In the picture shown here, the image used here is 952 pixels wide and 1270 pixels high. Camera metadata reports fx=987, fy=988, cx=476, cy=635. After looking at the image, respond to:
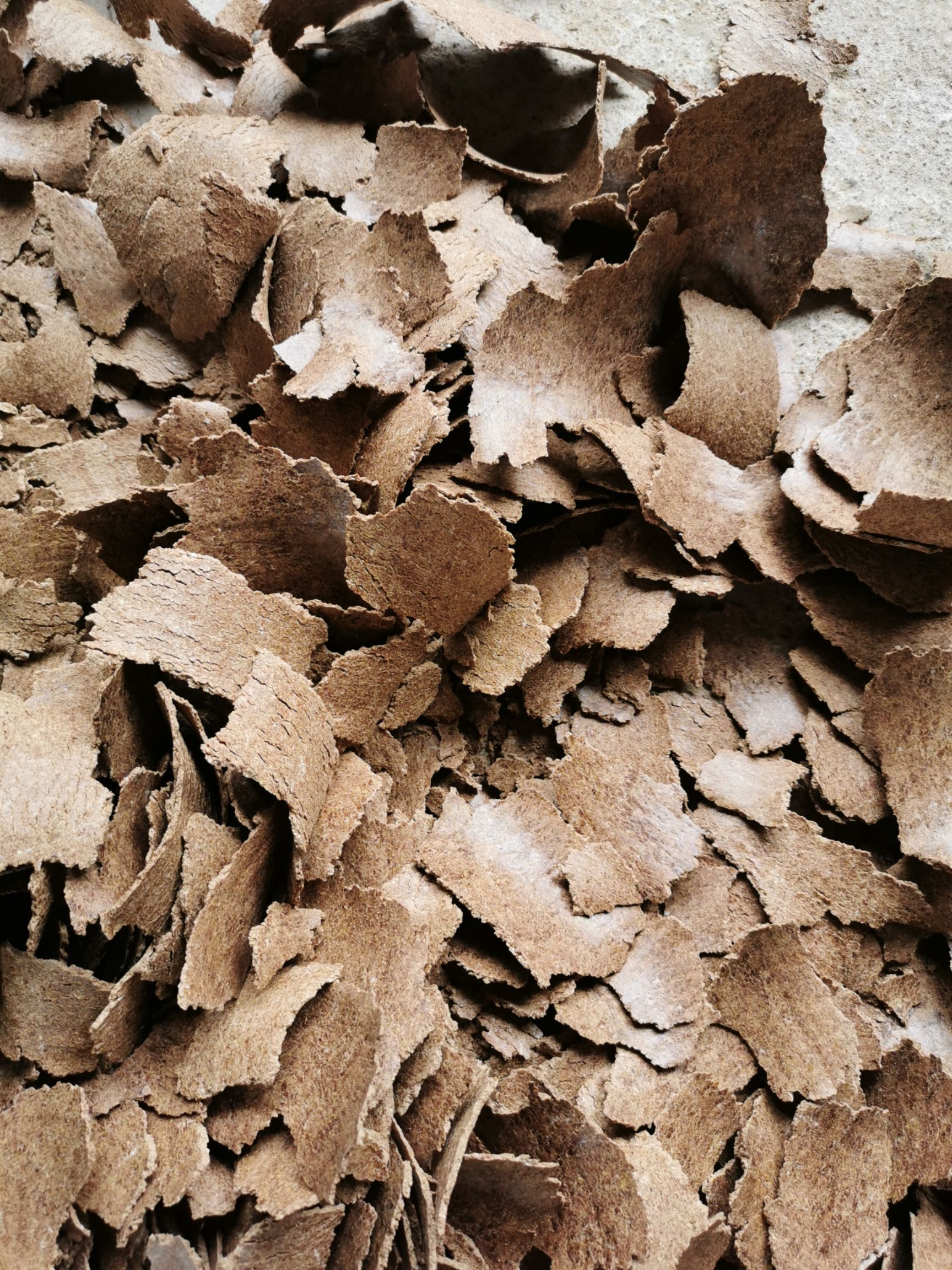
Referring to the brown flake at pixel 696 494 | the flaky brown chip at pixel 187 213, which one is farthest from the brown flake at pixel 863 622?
the flaky brown chip at pixel 187 213

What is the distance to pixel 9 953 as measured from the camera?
920mm

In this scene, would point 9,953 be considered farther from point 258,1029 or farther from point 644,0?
point 644,0

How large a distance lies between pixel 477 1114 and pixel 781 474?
2.63 feet

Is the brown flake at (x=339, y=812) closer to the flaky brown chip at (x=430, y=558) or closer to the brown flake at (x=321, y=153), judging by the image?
the flaky brown chip at (x=430, y=558)

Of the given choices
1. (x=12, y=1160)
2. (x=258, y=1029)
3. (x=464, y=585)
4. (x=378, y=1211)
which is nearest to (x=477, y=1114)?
(x=378, y=1211)

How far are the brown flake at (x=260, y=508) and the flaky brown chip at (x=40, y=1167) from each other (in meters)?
0.54

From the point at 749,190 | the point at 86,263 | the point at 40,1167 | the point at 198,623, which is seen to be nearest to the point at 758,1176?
the point at 40,1167

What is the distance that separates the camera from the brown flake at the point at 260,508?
3.43ft

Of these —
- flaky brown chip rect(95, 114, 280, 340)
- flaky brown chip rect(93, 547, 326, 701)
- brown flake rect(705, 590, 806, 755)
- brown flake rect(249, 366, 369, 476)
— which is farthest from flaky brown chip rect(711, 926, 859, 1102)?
flaky brown chip rect(95, 114, 280, 340)

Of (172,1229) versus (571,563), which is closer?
(172,1229)

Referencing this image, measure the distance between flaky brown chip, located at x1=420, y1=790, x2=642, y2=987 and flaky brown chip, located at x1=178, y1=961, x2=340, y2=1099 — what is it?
18 cm

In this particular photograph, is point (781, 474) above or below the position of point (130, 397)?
above

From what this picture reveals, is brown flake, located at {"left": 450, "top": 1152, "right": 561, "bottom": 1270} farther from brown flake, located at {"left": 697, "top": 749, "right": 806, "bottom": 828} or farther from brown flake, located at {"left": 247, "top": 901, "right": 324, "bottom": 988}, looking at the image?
brown flake, located at {"left": 697, "top": 749, "right": 806, "bottom": 828}

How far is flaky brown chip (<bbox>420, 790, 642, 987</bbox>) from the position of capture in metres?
1.01
